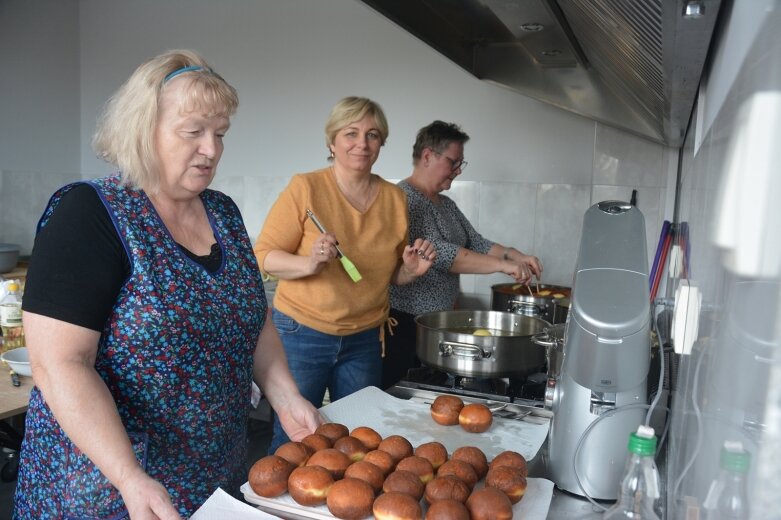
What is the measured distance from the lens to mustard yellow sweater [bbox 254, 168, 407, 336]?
2152 mm

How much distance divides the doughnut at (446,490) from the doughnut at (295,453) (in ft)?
0.73

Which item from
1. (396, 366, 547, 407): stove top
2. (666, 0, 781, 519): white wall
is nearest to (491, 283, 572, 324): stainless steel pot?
(396, 366, 547, 407): stove top

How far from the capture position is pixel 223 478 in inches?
53.4

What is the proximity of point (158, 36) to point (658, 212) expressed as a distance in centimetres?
340

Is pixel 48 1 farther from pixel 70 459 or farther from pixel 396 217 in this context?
pixel 70 459

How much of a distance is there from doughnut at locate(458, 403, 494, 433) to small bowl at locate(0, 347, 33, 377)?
134 centimetres

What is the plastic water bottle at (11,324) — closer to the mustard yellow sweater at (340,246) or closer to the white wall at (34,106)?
the mustard yellow sweater at (340,246)

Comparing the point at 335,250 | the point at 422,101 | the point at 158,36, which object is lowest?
the point at 335,250

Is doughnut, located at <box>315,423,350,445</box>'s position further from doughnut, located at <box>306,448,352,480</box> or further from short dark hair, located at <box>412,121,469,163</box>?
short dark hair, located at <box>412,121,469,163</box>

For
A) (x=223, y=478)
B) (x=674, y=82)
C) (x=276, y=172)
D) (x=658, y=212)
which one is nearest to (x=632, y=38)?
(x=674, y=82)

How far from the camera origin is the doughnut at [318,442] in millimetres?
1191

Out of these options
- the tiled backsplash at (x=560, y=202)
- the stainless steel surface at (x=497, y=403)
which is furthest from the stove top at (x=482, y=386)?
the tiled backsplash at (x=560, y=202)

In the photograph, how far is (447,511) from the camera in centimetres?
96

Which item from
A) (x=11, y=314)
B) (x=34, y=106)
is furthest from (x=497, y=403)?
(x=34, y=106)
